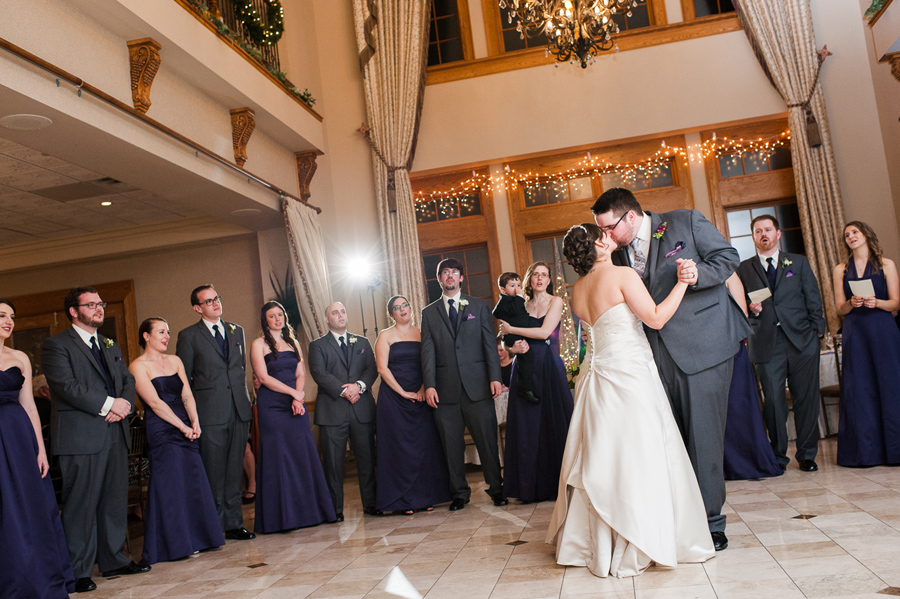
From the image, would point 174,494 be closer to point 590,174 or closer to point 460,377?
point 460,377

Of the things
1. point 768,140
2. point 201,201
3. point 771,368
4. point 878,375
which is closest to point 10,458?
point 201,201

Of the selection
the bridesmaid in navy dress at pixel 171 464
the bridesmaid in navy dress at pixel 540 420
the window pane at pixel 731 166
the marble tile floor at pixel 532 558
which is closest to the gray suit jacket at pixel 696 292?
the marble tile floor at pixel 532 558

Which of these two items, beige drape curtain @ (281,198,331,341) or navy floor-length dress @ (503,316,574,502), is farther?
beige drape curtain @ (281,198,331,341)

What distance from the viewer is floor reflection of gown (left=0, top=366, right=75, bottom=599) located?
3572mm

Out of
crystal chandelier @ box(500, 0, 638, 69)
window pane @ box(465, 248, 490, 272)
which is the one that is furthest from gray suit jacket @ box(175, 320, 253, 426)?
window pane @ box(465, 248, 490, 272)

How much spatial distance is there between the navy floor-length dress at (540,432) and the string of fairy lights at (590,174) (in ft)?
13.9

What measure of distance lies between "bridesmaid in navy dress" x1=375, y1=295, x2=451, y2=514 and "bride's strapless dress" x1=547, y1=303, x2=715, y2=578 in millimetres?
2179

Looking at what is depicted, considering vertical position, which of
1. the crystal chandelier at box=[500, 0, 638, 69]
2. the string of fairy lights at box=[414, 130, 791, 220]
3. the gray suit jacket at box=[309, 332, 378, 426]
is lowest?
the gray suit jacket at box=[309, 332, 378, 426]

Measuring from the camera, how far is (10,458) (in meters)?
3.69

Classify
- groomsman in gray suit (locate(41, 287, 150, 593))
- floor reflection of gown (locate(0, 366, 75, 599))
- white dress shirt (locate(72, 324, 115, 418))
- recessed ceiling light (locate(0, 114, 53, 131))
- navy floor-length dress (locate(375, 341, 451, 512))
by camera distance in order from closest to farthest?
floor reflection of gown (locate(0, 366, 75, 599)), groomsman in gray suit (locate(41, 287, 150, 593)), white dress shirt (locate(72, 324, 115, 418)), recessed ceiling light (locate(0, 114, 53, 131)), navy floor-length dress (locate(375, 341, 451, 512))

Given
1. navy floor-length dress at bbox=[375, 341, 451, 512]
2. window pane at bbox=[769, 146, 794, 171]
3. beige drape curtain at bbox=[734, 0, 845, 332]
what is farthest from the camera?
window pane at bbox=[769, 146, 794, 171]

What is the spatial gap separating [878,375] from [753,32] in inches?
196

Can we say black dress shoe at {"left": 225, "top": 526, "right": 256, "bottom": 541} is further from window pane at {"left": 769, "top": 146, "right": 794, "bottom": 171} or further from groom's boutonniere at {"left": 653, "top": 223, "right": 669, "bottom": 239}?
window pane at {"left": 769, "top": 146, "right": 794, "bottom": 171}

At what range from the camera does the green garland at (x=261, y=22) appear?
7.60m
